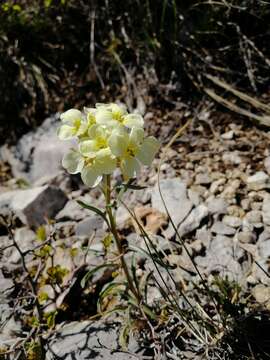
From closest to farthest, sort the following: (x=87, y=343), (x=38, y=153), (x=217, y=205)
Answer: (x=87, y=343), (x=217, y=205), (x=38, y=153)

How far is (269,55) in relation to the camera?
2.67 m

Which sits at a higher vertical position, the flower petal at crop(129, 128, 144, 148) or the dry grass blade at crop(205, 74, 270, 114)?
the flower petal at crop(129, 128, 144, 148)

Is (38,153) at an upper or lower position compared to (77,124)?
lower

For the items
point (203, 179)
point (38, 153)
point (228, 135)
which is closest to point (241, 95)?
point (228, 135)

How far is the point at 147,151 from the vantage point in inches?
54.2

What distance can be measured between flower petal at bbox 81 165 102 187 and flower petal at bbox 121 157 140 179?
3.4 inches

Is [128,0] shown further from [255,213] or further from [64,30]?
[255,213]

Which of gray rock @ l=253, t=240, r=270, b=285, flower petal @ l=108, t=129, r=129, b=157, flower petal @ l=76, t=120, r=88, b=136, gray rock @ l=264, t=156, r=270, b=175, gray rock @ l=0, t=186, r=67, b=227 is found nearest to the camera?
flower petal @ l=108, t=129, r=129, b=157

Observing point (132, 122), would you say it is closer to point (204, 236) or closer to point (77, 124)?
point (77, 124)

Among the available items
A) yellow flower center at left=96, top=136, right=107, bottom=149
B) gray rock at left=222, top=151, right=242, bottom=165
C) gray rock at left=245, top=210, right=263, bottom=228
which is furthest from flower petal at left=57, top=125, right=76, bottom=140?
gray rock at left=222, top=151, right=242, bottom=165

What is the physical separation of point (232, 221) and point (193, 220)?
188 millimetres

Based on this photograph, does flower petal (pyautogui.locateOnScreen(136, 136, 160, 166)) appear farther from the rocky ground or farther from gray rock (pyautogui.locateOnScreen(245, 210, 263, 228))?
gray rock (pyautogui.locateOnScreen(245, 210, 263, 228))

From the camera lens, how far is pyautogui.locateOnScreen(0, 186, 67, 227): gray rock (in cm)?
240

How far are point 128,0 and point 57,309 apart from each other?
2.11 metres
